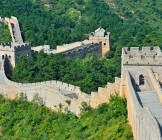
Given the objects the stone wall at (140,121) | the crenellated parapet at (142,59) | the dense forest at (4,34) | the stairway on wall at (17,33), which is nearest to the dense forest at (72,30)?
the stairway on wall at (17,33)

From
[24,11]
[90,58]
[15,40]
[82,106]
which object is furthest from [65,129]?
[24,11]

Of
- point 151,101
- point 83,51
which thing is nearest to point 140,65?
point 151,101

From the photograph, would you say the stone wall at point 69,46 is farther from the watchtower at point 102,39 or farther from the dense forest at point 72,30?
the dense forest at point 72,30

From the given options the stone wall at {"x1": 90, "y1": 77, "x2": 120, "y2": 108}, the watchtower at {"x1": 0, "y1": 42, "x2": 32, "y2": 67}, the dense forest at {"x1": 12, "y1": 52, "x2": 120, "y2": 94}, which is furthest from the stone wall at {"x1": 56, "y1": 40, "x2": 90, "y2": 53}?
the stone wall at {"x1": 90, "y1": 77, "x2": 120, "y2": 108}

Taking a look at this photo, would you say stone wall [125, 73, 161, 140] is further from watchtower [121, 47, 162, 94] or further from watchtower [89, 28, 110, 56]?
watchtower [89, 28, 110, 56]

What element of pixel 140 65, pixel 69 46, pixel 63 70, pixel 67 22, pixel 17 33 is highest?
pixel 67 22

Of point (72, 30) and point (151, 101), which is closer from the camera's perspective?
point (151, 101)

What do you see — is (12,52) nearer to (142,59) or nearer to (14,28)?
(14,28)
